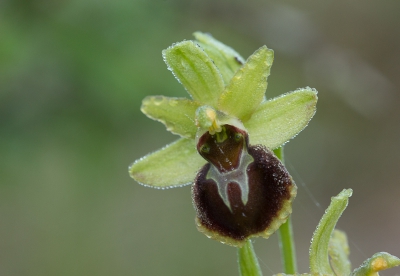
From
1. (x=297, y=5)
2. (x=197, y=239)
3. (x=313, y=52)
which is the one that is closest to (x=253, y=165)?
(x=313, y=52)

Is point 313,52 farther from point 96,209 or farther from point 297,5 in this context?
point 297,5

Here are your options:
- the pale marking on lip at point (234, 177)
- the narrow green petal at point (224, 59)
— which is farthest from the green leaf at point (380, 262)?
the narrow green petal at point (224, 59)

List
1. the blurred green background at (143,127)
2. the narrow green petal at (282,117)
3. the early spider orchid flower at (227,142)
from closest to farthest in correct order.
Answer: the early spider orchid flower at (227,142) → the narrow green petal at (282,117) → the blurred green background at (143,127)

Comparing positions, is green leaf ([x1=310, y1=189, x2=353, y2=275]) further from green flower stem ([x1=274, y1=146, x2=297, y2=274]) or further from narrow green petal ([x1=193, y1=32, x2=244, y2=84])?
narrow green petal ([x1=193, y1=32, x2=244, y2=84])

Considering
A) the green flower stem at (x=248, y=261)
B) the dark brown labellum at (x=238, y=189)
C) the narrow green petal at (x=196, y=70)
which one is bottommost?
the green flower stem at (x=248, y=261)

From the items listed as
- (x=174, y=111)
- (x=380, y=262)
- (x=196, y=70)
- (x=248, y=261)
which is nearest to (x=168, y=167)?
(x=174, y=111)

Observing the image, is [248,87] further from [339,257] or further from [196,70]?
[339,257]

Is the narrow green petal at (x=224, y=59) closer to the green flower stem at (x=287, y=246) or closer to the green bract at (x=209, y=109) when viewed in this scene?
the green bract at (x=209, y=109)

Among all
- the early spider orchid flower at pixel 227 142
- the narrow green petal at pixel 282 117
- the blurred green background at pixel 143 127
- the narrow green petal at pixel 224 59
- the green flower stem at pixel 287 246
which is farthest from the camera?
the blurred green background at pixel 143 127
